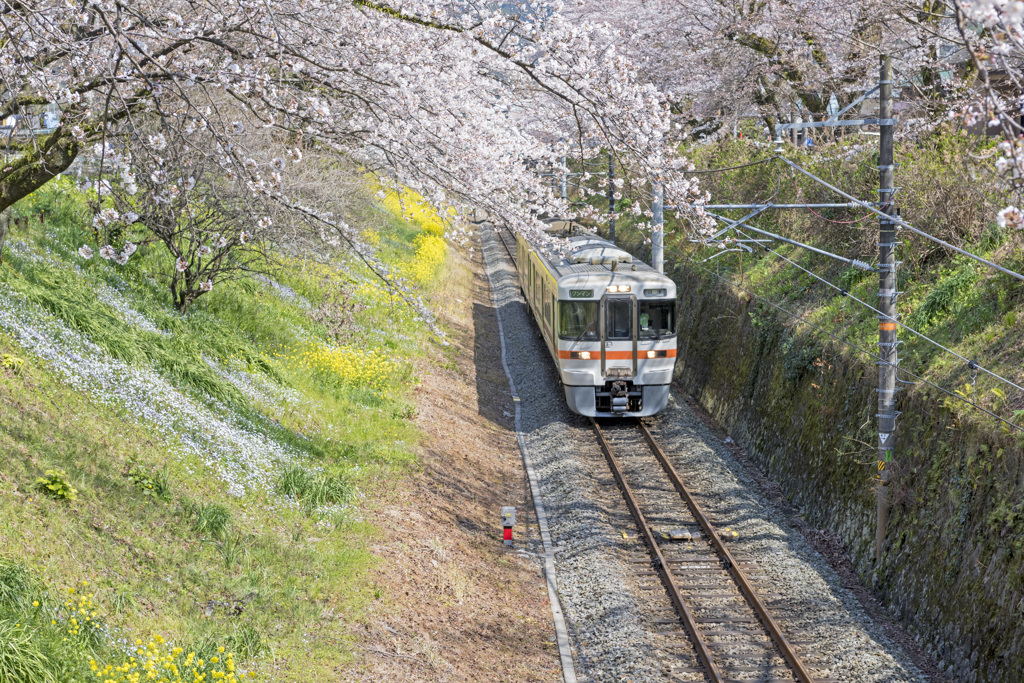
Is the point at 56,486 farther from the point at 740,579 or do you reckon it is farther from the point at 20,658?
the point at 740,579

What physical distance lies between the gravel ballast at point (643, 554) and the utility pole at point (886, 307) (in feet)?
4.03

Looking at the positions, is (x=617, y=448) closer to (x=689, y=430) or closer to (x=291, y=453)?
(x=689, y=430)

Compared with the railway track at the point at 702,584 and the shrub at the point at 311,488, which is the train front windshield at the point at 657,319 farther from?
the shrub at the point at 311,488

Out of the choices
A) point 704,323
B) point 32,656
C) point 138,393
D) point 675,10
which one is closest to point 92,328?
point 138,393

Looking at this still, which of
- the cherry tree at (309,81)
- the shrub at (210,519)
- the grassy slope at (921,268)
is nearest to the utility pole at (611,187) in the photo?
the cherry tree at (309,81)

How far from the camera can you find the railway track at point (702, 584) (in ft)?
28.1

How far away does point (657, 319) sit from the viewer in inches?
651

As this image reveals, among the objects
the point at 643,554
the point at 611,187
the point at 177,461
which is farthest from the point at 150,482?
the point at 611,187

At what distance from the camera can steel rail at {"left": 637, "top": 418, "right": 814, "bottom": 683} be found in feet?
27.8

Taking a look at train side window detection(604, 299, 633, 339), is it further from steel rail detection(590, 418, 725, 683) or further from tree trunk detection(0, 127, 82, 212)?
tree trunk detection(0, 127, 82, 212)

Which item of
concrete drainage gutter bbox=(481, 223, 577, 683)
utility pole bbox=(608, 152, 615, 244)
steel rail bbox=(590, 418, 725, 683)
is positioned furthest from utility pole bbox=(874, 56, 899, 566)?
concrete drainage gutter bbox=(481, 223, 577, 683)

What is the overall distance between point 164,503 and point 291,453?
3.00m

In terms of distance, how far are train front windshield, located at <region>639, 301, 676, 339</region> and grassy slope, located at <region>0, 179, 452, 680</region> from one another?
15.3ft

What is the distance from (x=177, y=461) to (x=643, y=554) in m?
5.79
